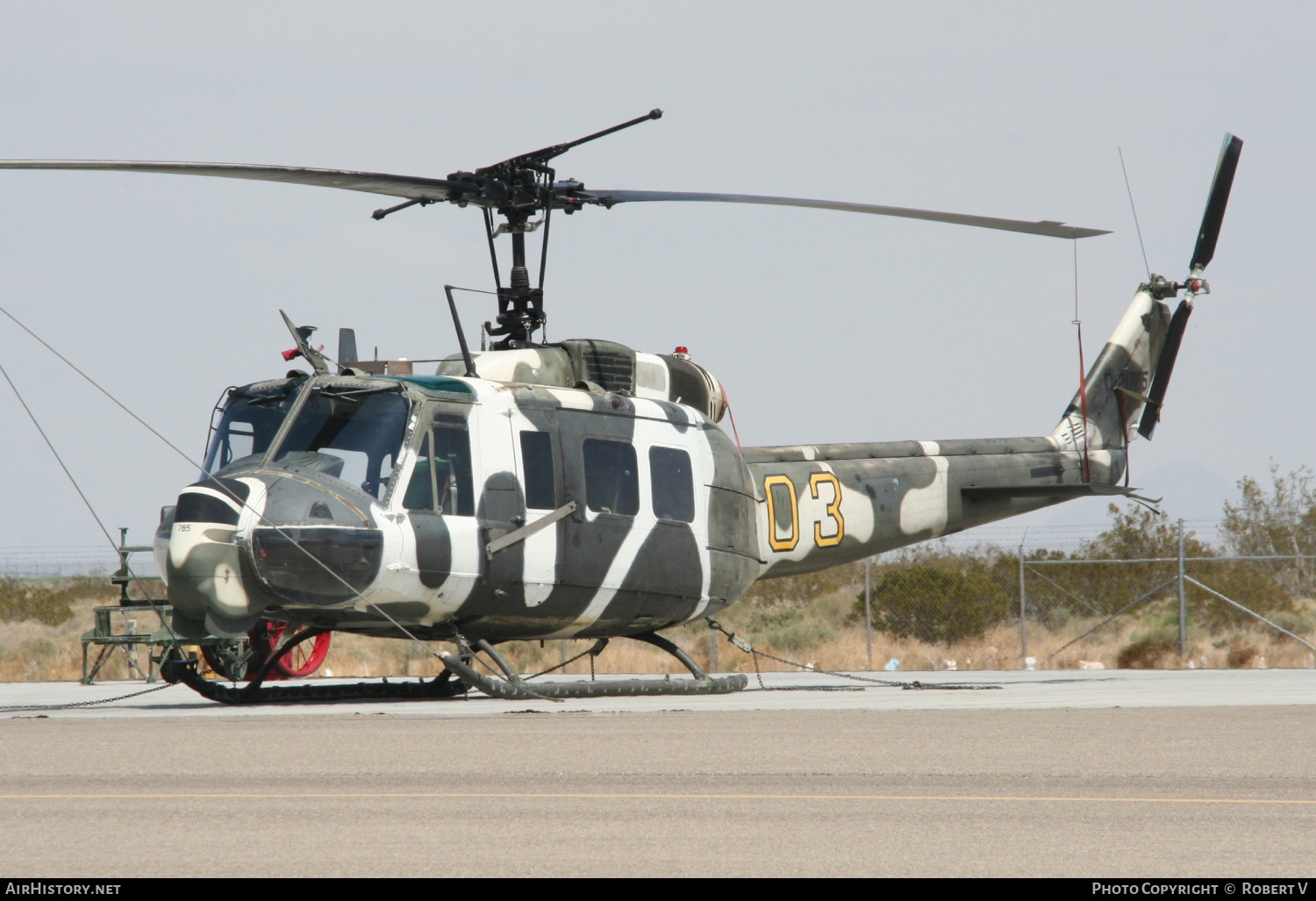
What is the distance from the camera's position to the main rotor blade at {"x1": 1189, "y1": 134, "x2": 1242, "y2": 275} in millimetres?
17719

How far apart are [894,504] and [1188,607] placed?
64.7ft

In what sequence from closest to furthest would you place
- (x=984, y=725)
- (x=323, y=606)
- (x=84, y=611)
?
1. (x=984, y=725)
2. (x=323, y=606)
3. (x=84, y=611)

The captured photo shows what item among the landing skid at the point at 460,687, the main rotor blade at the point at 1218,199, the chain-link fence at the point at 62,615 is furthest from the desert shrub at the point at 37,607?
the main rotor blade at the point at 1218,199

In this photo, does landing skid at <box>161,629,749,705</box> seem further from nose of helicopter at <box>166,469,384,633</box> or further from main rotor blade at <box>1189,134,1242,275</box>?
main rotor blade at <box>1189,134,1242,275</box>

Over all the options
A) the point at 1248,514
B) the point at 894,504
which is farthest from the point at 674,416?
the point at 1248,514

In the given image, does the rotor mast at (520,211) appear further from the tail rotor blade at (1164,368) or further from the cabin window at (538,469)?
the tail rotor blade at (1164,368)

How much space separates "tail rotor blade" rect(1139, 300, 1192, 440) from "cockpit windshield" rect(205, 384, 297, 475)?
38.9ft

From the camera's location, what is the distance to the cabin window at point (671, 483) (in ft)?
44.2

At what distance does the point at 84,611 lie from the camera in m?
43.7

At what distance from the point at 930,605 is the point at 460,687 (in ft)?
65.1

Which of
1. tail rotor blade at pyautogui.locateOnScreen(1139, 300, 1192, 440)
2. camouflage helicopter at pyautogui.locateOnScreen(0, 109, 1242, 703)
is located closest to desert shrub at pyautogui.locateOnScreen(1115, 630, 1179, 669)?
tail rotor blade at pyautogui.locateOnScreen(1139, 300, 1192, 440)

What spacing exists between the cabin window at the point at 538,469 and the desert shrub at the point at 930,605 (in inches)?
779

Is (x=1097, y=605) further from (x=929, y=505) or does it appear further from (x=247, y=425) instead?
(x=247, y=425)

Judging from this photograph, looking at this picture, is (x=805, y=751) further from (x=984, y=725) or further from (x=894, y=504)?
(x=894, y=504)
